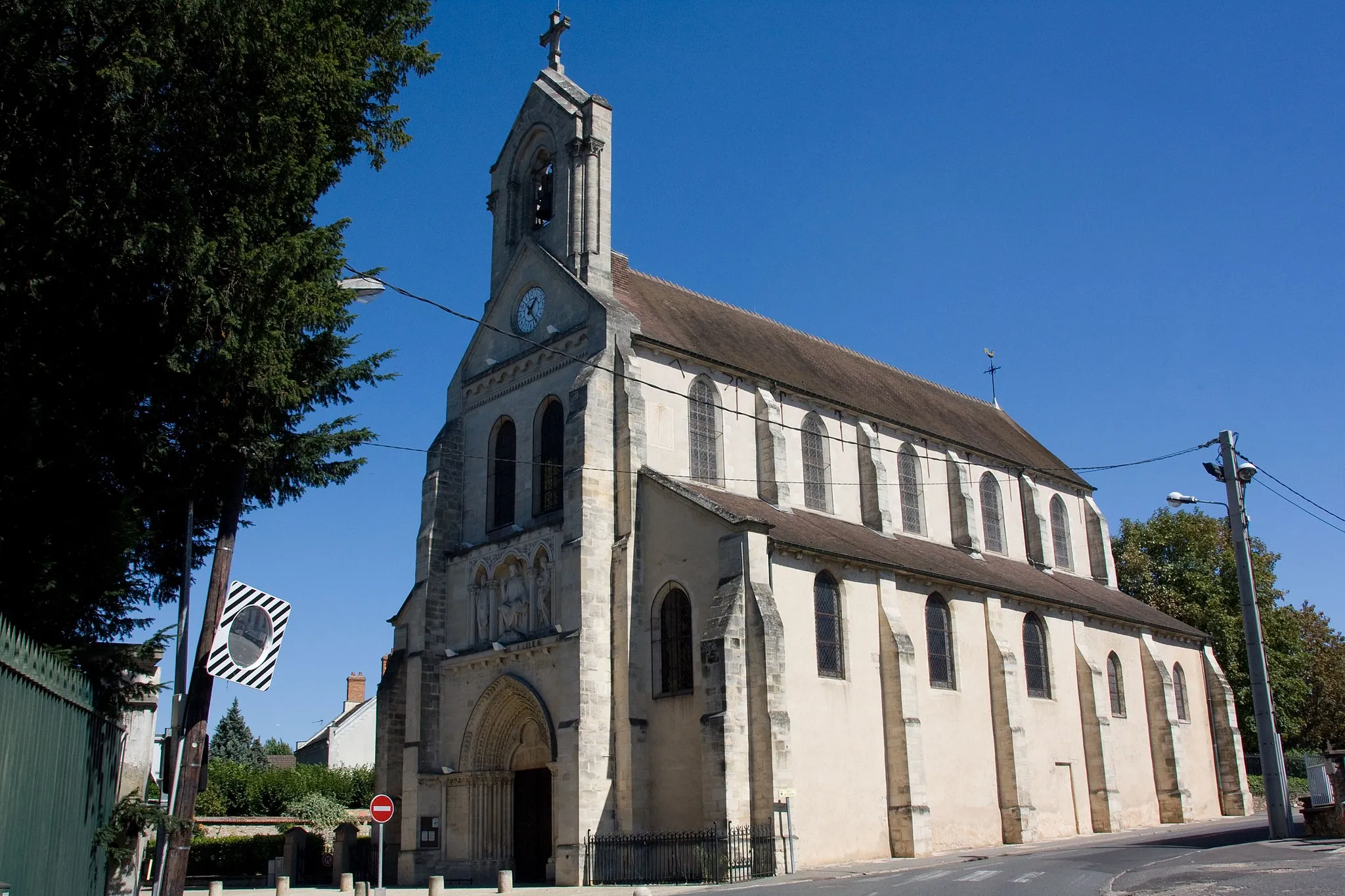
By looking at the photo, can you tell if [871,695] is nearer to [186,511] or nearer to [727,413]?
[727,413]

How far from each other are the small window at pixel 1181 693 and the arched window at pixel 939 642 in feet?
43.5

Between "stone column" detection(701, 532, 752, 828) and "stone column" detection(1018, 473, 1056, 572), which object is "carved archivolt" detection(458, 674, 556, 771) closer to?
"stone column" detection(701, 532, 752, 828)

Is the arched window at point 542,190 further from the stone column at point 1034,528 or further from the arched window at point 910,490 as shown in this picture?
the stone column at point 1034,528

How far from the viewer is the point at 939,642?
30.7m

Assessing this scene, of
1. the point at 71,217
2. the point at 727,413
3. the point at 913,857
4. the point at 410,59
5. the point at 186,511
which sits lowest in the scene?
the point at 913,857

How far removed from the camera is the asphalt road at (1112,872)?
1614 cm

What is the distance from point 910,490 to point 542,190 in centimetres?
1413

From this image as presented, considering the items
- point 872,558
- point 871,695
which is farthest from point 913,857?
point 872,558

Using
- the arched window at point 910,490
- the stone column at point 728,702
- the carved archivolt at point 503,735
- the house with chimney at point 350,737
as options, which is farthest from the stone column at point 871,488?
the house with chimney at point 350,737

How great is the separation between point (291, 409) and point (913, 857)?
671 inches

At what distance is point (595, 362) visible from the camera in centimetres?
2797

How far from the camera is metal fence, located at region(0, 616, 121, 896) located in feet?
32.4

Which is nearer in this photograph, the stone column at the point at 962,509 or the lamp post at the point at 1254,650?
the lamp post at the point at 1254,650

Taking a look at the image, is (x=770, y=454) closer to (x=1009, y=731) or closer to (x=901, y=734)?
(x=901, y=734)
